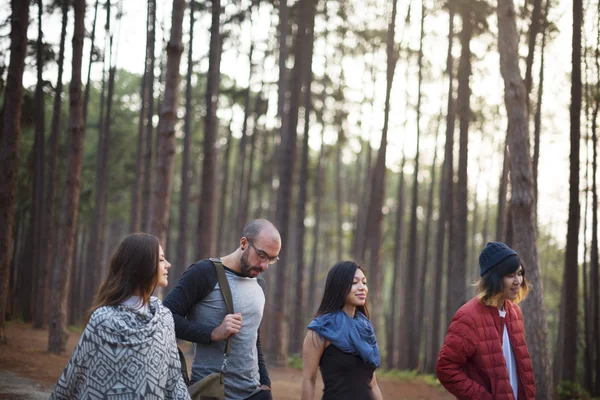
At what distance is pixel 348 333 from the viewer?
4.87m

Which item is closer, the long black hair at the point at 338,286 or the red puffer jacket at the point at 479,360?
the red puffer jacket at the point at 479,360

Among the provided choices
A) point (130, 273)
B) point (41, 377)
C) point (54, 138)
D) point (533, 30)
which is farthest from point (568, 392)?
point (54, 138)

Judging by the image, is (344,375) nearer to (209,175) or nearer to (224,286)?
(224,286)

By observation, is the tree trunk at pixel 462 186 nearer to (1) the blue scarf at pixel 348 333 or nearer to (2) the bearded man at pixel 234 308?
(1) the blue scarf at pixel 348 333

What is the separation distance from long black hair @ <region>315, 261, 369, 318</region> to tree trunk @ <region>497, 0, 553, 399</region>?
771cm

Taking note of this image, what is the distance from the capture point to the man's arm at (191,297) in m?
4.59

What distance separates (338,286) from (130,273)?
1.68 metres

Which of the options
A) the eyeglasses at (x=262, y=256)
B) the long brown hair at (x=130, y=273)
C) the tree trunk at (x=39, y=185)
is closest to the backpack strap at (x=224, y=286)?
the eyeglasses at (x=262, y=256)

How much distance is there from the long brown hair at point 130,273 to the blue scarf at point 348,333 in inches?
53.5

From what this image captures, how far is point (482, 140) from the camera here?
121ft

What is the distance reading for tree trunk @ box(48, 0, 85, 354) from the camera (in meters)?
15.9

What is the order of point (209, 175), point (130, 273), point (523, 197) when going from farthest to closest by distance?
point (209, 175) < point (523, 197) < point (130, 273)

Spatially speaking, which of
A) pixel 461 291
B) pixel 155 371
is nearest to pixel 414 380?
pixel 461 291

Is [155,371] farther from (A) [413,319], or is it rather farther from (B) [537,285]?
(A) [413,319]
